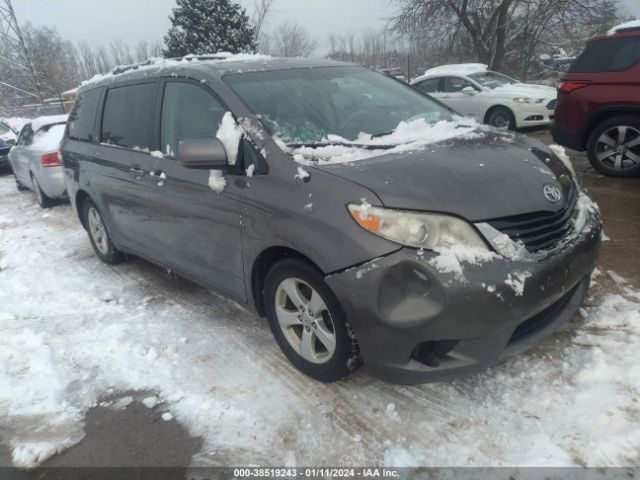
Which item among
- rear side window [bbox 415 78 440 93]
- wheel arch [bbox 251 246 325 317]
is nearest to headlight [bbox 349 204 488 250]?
wheel arch [bbox 251 246 325 317]

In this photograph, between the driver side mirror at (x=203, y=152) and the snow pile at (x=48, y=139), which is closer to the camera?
the driver side mirror at (x=203, y=152)

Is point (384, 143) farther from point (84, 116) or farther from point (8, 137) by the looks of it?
point (8, 137)

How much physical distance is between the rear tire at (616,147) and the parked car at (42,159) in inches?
300

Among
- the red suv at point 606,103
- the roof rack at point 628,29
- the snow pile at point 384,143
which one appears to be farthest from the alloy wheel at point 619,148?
the snow pile at point 384,143

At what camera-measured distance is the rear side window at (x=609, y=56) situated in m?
5.97

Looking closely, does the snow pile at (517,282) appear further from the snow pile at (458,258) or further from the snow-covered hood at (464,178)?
the snow-covered hood at (464,178)

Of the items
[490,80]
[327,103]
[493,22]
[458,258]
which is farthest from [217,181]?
[493,22]

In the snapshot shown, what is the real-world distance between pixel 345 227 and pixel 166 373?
163 cm

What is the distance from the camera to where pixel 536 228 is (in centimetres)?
247

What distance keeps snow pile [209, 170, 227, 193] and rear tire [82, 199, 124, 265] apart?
7.70ft

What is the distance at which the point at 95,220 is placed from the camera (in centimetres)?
525

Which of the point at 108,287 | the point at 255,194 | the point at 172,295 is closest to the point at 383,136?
the point at 255,194

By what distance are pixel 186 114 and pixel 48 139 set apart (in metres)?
6.33

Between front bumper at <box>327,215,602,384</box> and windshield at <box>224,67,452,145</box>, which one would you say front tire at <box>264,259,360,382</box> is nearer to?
front bumper at <box>327,215,602,384</box>
